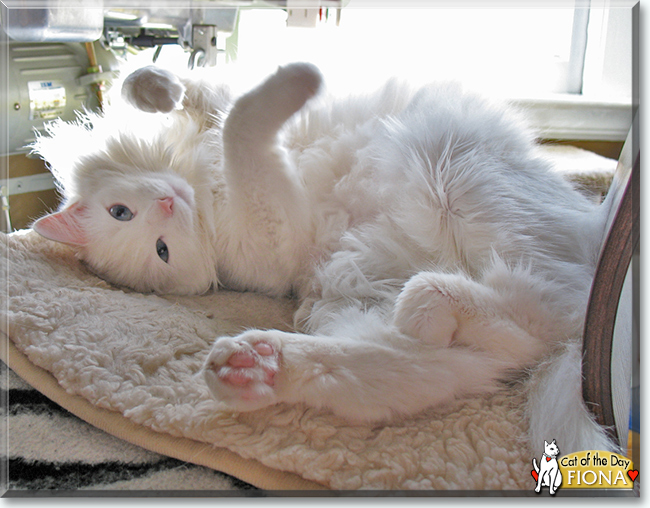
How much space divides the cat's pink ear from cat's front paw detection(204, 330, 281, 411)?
25.3 inches

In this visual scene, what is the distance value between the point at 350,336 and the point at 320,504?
0.91 ft

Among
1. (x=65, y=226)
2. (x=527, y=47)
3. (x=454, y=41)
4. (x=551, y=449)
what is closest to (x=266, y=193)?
(x=65, y=226)

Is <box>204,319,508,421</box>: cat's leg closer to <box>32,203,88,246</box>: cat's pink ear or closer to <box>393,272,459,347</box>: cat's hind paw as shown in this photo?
<box>393,272,459,347</box>: cat's hind paw

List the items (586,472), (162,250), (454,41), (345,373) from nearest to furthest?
1. (586,472)
2. (345,373)
3. (162,250)
4. (454,41)

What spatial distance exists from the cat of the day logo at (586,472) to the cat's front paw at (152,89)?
1084 mm

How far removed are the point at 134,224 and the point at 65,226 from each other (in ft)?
0.57

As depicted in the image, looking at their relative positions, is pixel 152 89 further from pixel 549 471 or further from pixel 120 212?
pixel 549 471

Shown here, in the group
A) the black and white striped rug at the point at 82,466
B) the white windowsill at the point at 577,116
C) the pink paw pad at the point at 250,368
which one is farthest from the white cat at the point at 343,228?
the white windowsill at the point at 577,116

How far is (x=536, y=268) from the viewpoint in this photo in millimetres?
869

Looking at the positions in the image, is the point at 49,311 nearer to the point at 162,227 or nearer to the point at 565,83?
the point at 162,227

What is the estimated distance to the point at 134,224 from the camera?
108 centimetres

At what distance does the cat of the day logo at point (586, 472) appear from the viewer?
0.58 meters

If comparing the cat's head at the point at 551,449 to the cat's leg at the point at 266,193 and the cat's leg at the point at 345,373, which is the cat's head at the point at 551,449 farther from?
the cat's leg at the point at 266,193

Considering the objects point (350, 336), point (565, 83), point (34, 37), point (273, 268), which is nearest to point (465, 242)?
point (350, 336)
